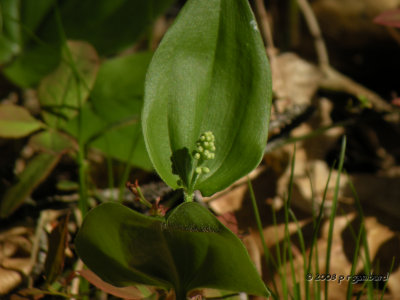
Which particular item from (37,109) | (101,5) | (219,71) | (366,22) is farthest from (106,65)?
(366,22)

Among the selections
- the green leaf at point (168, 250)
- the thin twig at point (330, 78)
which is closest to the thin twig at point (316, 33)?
the thin twig at point (330, 78)

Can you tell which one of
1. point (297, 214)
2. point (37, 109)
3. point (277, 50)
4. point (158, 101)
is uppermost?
point (277, 50)

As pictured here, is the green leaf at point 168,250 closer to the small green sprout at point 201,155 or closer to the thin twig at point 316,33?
the small green sprout at point 201,155

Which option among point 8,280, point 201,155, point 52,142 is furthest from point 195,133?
point 8,280

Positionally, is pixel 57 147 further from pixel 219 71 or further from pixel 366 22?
pixel 366 22

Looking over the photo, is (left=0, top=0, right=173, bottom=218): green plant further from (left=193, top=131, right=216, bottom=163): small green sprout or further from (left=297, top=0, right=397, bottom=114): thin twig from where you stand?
(left=297, top=0, right=397, bottom=114): thin twig

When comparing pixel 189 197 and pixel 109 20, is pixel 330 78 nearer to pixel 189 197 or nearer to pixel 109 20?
pixel 109 20

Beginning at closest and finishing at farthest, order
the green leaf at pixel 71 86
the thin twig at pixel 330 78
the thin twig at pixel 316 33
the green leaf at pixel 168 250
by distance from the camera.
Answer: the green leaf at pixel 168 250
the green leaf at pixel 71 86
the thin twig at pixel 330 78
the thin twig at pixel 316 33
